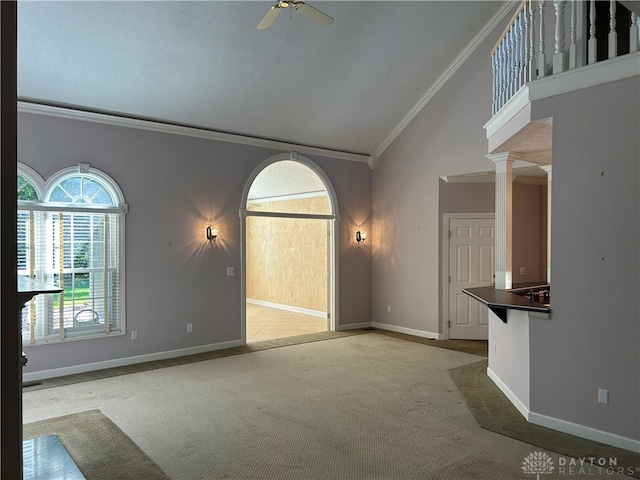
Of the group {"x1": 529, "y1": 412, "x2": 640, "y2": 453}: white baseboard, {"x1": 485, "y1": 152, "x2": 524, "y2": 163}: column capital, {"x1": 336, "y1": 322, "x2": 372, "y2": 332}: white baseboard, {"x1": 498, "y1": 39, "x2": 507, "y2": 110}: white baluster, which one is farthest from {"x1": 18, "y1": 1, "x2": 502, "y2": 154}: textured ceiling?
{"x1": 529, "y1": 412, "x2": 640, "y2": 453}: white baseboard

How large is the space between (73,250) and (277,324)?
4342 millimetres

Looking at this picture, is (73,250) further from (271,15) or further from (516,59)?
(516,59)

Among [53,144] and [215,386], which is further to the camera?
[53,144]

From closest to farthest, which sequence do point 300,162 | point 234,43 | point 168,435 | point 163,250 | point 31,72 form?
1. point 168,435
2. point 31,72
3. point 234,43
4. point 163,250
5. point 300,162

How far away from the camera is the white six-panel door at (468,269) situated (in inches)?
303

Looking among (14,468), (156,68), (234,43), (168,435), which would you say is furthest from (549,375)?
(156,68)

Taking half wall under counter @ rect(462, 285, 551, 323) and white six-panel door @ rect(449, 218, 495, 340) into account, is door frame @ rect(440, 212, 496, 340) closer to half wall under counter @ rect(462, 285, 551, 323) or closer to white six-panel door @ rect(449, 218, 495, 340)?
white six-panel door @ rect(449, 218, 495, 340)

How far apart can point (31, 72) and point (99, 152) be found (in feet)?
3.71

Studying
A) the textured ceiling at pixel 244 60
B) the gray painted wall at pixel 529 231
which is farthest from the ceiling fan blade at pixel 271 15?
the gray painted wall at pixel 529 231

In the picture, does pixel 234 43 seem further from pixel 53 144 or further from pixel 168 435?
pixel 168 435

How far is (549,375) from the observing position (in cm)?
407

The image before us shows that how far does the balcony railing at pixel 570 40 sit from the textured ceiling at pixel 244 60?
5.61 feet

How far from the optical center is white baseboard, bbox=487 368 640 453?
11.8 feet

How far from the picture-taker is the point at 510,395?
15.5 feet
